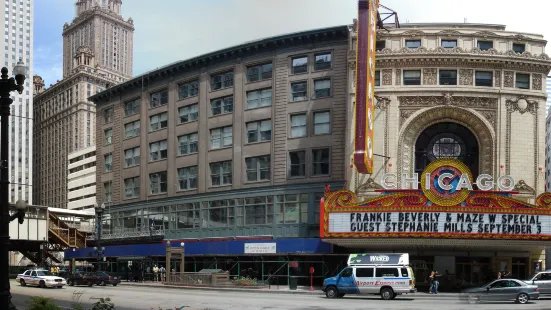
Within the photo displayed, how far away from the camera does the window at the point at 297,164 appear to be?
60219 millimetres

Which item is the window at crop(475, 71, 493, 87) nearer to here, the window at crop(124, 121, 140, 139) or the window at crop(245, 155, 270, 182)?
the window at crop(245, 155, 270, 182)

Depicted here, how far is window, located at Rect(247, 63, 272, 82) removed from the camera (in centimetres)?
6341

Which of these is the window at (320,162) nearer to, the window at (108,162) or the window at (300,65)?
the window at (300,65)

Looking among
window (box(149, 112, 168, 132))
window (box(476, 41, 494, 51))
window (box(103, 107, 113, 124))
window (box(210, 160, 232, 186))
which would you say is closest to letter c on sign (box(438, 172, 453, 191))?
window (box(476, 41, 494, 51))

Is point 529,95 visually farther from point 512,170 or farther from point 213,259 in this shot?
point 213,259

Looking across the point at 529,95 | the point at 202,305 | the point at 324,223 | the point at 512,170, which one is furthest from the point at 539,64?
the point at 202,305

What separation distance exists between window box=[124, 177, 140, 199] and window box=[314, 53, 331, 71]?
26127mm

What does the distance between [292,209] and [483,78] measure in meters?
19.1

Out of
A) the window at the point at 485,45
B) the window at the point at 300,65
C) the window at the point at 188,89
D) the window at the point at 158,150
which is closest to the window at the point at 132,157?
the window at the point at 158,150

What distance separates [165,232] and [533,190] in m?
36.1

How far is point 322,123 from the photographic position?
59750mm

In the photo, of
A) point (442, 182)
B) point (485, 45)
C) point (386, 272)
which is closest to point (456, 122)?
point (485, 45)

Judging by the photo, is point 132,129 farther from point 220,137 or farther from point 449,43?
point 449,43

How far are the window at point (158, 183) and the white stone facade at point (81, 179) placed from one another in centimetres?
9879
